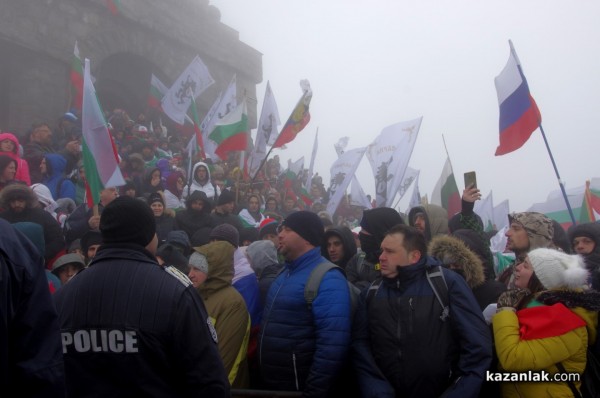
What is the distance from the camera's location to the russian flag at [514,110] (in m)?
5.48

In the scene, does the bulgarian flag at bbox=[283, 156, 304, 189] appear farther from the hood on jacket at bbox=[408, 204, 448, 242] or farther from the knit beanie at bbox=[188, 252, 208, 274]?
the knit beanie at bbox=[188, 252, 208, 274]

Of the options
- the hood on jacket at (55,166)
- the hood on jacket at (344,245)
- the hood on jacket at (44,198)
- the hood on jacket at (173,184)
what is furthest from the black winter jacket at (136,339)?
the hood on jacket at (173,184)

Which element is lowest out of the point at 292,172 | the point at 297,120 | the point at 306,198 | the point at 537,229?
the point at 306,198

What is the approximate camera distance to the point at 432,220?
500 centimetres

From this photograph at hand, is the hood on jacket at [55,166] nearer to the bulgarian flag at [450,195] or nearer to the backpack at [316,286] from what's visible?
the backpack at [316,286]

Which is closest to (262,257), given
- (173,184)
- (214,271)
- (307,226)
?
(214,271)

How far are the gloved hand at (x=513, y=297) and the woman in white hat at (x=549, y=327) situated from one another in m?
0.02

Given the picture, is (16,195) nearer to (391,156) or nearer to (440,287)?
(440,287)

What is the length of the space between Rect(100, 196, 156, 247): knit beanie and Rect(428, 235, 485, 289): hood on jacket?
2052 millimetres

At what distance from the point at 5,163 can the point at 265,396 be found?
4270 millimetres

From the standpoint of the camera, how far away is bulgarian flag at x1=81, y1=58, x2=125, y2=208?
17.9ft

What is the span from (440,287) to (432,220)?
2079 mm

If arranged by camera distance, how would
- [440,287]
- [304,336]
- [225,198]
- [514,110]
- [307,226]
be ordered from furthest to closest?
1. [225,198]
2. [514,110]
3. [307,226]
4. [304,336]
5. [440,287]

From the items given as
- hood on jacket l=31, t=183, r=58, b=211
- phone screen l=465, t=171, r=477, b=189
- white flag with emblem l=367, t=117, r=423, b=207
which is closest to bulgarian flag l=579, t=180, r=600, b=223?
white flag with emblem l=367, t=117, r=423, b=207
